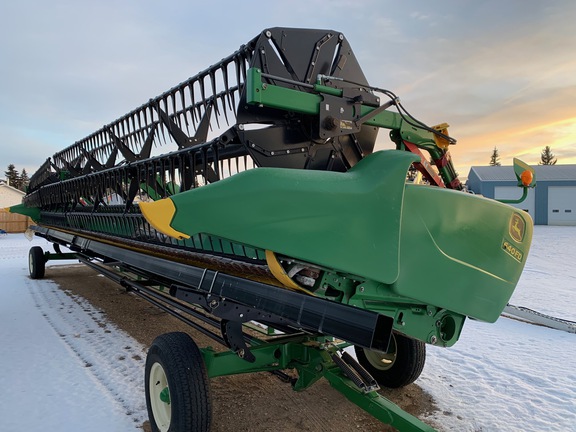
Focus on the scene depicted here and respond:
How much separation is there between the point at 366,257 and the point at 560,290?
815 cm

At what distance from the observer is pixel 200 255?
10.4 ft

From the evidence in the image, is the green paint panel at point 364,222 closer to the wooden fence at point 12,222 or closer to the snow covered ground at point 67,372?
the snow covered ground at point 67,372

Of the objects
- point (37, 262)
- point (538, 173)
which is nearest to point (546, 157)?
point (538, 173)

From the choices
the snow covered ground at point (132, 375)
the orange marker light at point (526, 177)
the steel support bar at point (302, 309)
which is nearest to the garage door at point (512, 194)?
the snow covered ground at point (132, 375)

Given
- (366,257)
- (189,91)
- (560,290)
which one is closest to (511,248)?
(366,257)

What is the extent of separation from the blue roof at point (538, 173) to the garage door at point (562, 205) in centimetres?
96

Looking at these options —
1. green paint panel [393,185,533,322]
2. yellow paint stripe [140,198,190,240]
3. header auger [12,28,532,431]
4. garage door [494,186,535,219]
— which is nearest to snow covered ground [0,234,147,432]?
header auger [12,28,532,431]

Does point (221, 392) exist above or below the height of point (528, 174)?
below

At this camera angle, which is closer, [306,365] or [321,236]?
[321,236]

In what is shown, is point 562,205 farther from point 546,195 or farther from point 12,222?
point 12,222

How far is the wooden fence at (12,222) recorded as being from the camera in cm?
2955

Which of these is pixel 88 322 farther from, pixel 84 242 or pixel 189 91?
pixel 189 91

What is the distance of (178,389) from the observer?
2.51 metres

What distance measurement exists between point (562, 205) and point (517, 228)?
33539mm
